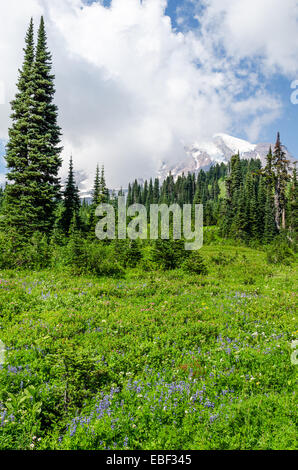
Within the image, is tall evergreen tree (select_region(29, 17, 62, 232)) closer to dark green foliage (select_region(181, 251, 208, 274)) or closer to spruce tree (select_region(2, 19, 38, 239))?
spruce tree (select_region(2, 19, 38, 239))

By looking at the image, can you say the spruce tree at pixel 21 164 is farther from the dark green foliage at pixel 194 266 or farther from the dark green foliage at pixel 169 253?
the dark green foliage at pixel 194 266

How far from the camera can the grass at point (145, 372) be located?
387cm

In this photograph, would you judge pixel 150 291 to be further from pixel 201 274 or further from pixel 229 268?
pixel 229 268

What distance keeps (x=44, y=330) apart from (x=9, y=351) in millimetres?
1179

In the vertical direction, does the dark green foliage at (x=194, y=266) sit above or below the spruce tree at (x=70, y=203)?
below

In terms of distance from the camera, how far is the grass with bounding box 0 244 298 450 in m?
3.87

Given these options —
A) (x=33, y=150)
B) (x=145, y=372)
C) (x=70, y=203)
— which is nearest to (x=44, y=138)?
(x=33, y=150)

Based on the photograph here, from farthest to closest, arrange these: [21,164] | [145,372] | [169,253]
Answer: [21,164] → [169,253] → [145,372]

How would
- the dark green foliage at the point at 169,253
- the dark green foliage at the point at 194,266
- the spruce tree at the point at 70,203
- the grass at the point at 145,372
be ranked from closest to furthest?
1. the grass at the point at 145,372
2. the dark green foliage at the point at 194,266
3. the dark green foliage at the point at 169,253
4. the spruce tree at the point at 70,203

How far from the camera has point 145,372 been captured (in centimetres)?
539

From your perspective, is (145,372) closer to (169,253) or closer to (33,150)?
(169,253)

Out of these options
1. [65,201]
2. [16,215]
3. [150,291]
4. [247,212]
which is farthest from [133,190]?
[150,291]

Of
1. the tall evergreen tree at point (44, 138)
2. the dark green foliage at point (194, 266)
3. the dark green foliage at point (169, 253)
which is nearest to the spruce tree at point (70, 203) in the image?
the tall evergreen tree at point (44, 138)
